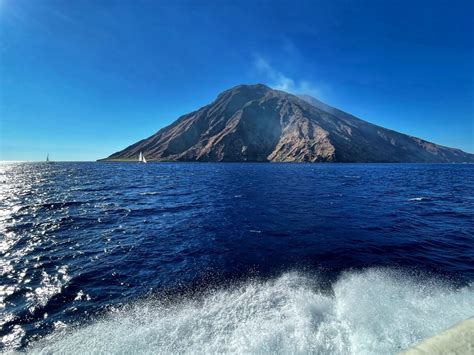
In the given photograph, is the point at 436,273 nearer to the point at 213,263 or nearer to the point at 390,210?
the point at 213,263

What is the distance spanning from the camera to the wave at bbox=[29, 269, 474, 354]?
7.91m

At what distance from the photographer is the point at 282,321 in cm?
893

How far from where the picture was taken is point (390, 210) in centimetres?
2905

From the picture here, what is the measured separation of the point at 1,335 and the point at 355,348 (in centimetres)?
1323

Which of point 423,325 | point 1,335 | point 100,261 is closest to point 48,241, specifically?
point 100,261

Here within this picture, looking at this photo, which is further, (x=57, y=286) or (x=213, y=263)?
(x=213, y=263)

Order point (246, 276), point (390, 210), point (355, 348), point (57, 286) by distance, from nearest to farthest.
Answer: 1. point (355, 348)
2. point (57, 286)
3. point (246, 276)
4. point (390, 210)

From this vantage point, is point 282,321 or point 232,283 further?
point 232,283

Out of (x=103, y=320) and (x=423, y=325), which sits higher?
(x=423, y=325)

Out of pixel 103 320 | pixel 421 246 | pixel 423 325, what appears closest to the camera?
pixel 423 325

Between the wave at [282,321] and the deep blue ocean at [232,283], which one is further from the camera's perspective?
the deep blue ocean at [232,283]

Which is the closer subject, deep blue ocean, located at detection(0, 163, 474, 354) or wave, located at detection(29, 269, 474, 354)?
wave, located at detection(29, 269, 474, 354)

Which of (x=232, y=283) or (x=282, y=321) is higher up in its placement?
(x=282, y=321)

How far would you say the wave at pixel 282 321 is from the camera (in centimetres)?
791
